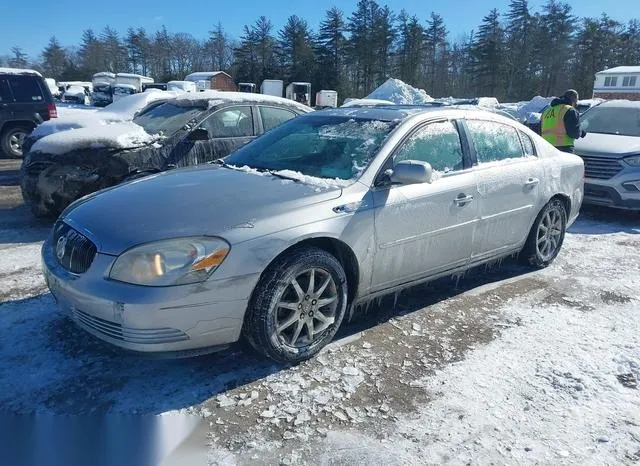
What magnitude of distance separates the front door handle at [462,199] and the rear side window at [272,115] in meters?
3.68

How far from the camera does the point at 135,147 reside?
6.16 meters

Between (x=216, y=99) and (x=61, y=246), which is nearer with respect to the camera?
(x=61, y=246)

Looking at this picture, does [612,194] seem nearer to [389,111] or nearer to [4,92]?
[389,111]

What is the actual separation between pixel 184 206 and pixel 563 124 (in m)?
6.68

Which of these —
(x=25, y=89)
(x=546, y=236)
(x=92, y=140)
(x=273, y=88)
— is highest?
(x=273, y=88)

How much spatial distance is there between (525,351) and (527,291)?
121 centimetres

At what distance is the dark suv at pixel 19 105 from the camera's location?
37.9 ft

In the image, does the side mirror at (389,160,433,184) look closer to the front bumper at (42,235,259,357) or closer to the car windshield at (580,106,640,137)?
the front bumper at (42,235,259,357)

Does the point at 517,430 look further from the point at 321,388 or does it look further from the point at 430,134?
the point at 430,134

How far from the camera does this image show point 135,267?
2695 millimetres

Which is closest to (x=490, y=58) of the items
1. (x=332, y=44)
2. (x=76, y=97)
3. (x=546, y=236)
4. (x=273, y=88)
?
(x=332, y=44)

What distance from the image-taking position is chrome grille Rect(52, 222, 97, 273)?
2879 mm

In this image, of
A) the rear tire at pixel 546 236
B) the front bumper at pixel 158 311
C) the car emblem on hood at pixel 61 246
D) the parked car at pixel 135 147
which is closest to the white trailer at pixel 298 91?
the parked car at pixel 135 147

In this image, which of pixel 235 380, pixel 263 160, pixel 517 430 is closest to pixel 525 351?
pixel 517 430
